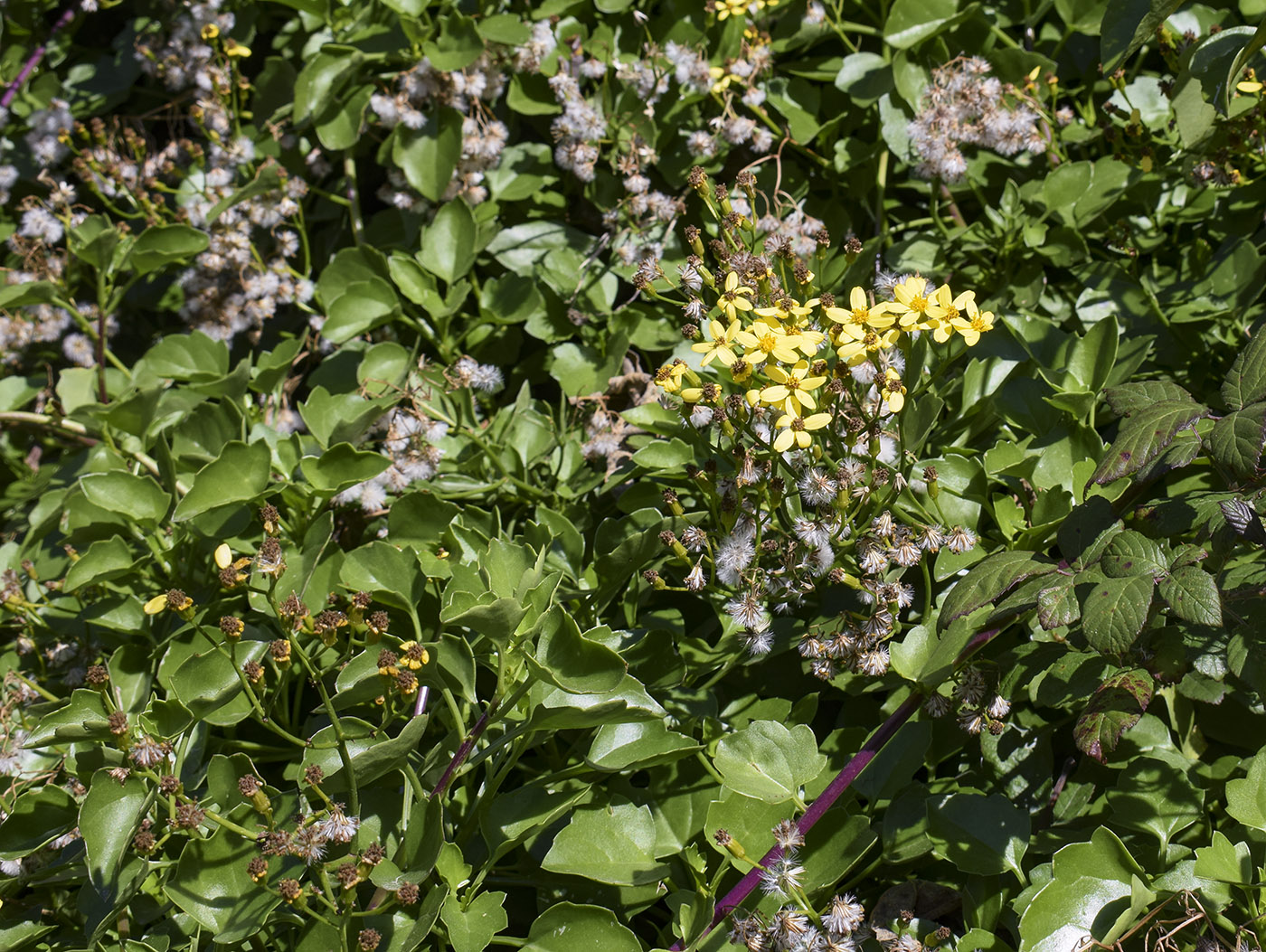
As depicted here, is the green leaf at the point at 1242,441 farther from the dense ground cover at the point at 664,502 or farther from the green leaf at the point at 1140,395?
the green leaf at the point at 1140,395

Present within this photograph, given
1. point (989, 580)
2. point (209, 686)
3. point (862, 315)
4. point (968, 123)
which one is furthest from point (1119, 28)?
point (209, 686)

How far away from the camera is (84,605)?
1.96 metres

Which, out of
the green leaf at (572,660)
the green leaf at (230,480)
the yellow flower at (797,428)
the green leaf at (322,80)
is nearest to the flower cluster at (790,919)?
the green leaf at (572,660)

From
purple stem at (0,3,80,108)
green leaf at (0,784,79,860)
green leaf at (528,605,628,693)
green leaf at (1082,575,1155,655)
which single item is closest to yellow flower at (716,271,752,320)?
green leaf at (528,605,628,693)

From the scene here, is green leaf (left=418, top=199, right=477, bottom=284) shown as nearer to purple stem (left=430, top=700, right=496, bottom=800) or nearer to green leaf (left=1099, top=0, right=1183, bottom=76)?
purple stem (left=430, top=700, right=496, bottom=800)

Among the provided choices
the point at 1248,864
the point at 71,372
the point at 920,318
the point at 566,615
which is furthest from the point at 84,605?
the point at 1248,864

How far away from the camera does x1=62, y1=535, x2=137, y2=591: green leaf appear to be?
173 centimetres

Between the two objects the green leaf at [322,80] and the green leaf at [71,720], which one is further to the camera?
the green leaf at [322,80]

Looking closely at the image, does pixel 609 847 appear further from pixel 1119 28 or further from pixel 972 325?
pixel 1119 28

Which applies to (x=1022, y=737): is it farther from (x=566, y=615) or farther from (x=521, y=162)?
(x=521, y=162)

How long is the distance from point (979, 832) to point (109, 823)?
3.67 ft

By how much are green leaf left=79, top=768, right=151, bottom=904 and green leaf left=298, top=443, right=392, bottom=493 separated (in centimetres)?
55

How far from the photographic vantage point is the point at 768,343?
1.33 m

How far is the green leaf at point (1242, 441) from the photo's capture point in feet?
3.62
